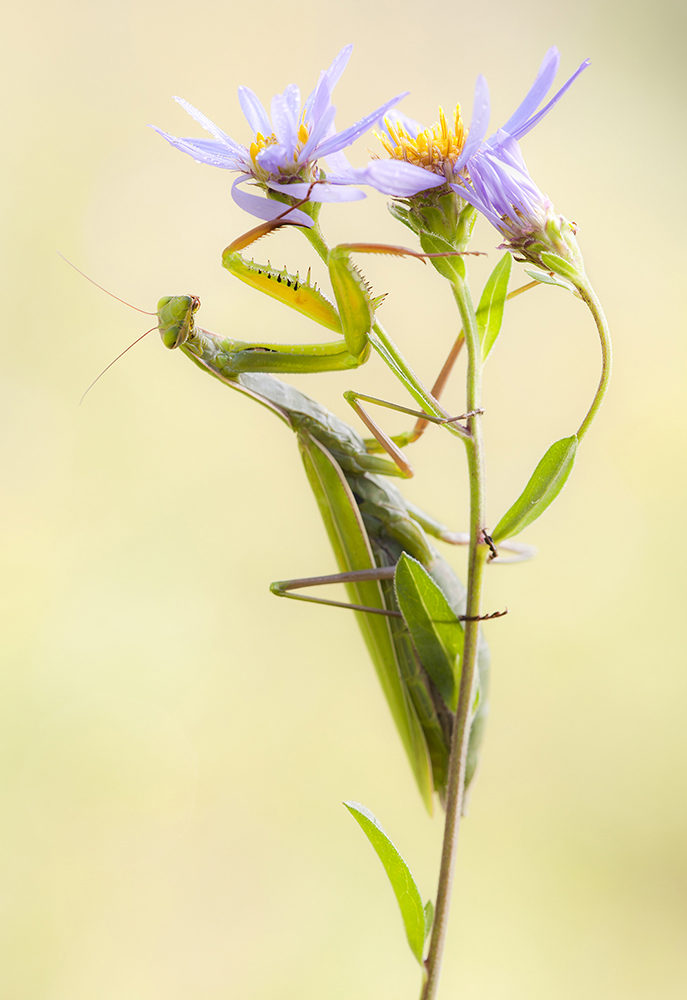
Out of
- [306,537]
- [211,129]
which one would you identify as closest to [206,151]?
[211,129]

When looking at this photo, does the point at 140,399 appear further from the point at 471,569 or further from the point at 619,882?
the point at 619,882

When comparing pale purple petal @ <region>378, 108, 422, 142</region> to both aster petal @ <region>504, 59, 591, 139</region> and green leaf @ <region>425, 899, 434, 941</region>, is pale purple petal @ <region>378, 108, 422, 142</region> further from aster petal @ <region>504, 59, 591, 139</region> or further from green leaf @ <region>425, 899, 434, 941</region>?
green leaf @ <region>425, 899, 434, 941</region>

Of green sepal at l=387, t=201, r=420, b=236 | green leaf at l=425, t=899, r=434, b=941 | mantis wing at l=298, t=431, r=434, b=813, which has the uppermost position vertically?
green sepal at l=387, t=201, r=420, b=236

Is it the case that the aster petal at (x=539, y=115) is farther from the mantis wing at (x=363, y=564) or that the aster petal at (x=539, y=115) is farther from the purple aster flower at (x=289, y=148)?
the mantis wing at (x=363, y=564)

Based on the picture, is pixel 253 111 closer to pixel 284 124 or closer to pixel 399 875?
pixel 284 124

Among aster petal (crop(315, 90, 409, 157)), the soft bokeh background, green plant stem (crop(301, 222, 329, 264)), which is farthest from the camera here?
the soft bokeh background

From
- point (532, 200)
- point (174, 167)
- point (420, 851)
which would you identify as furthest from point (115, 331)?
point (420, 851)

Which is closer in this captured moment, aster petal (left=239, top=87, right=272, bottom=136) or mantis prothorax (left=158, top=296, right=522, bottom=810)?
aster petal (left=239, top=87, right=272, bottom=136)

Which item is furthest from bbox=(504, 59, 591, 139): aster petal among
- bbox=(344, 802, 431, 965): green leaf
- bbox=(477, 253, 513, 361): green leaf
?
bbox=(344, 802, 431, 965): green leaf
